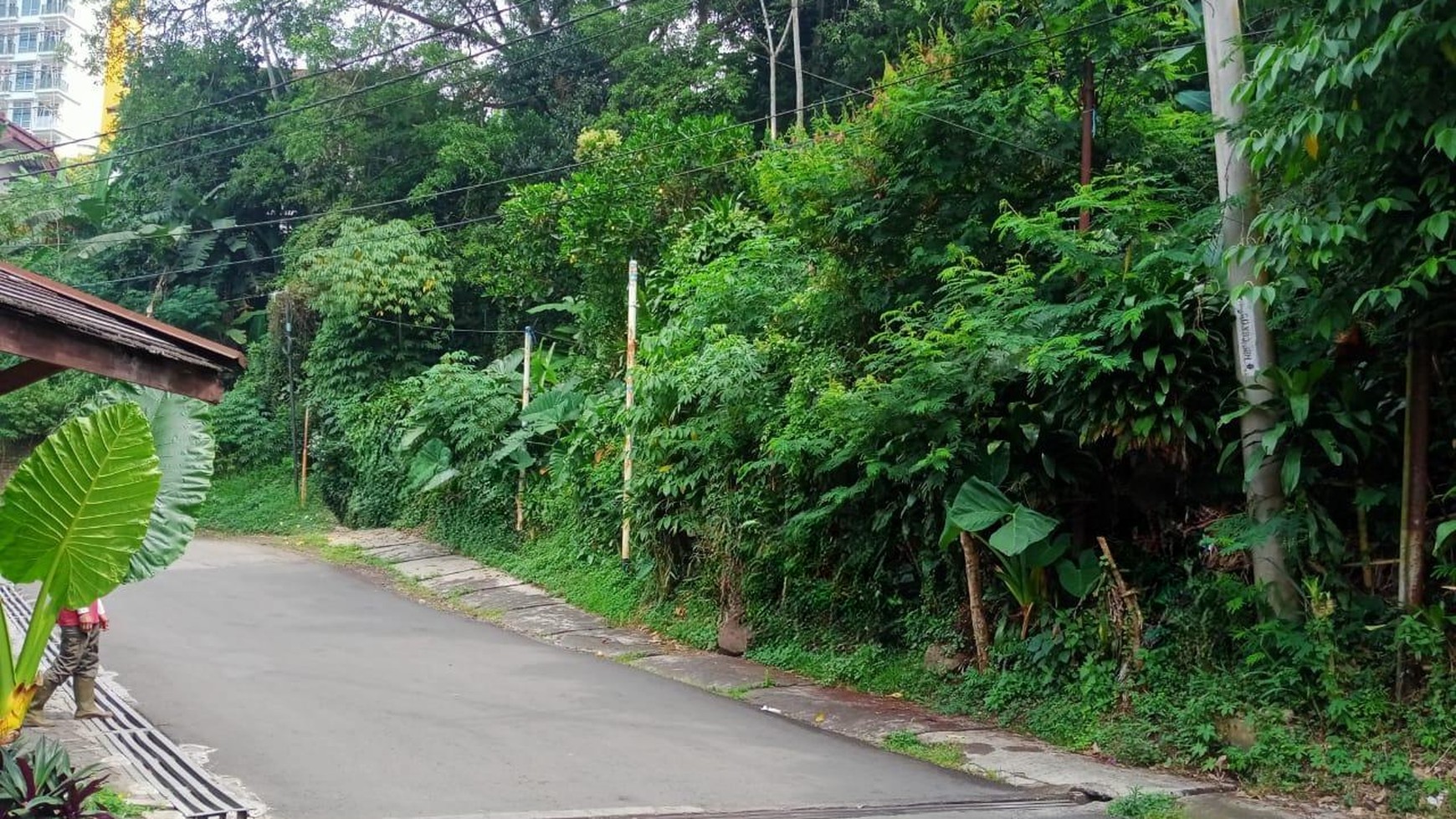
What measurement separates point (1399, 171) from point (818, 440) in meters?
4.89

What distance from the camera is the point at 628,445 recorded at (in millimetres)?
13781

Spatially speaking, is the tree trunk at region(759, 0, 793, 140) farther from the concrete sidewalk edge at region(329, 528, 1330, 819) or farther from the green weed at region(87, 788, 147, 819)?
the green weed at region(87, 788, 147, 819)

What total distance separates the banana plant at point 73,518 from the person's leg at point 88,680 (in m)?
1.50

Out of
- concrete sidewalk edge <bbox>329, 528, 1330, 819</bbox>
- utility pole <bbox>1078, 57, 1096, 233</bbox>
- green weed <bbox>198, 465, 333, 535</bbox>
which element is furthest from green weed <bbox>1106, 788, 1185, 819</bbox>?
green weed <bbox>198, 465, 333, 535</bbox>

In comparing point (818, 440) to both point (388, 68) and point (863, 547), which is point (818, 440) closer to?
point (863, 547)

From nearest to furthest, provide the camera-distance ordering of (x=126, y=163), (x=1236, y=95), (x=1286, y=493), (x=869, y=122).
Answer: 1. (x=1236, y=95)
2. (x=1286, y=493)
3. (x=869, y=122)
4. (x=126, y=163)

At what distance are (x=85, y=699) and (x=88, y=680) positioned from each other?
0.50 ft

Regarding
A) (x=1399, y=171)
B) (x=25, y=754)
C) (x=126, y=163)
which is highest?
(x=126, y=163)

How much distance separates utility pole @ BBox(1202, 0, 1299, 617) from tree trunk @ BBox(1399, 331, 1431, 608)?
70 centimetres

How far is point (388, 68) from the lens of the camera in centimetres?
2673

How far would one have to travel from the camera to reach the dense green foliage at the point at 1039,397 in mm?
6723

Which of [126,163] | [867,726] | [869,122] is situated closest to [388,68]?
[126,163]

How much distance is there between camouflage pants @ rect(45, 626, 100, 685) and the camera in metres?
7.31

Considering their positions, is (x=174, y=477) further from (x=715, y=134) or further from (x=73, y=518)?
(x=715, y=134)
